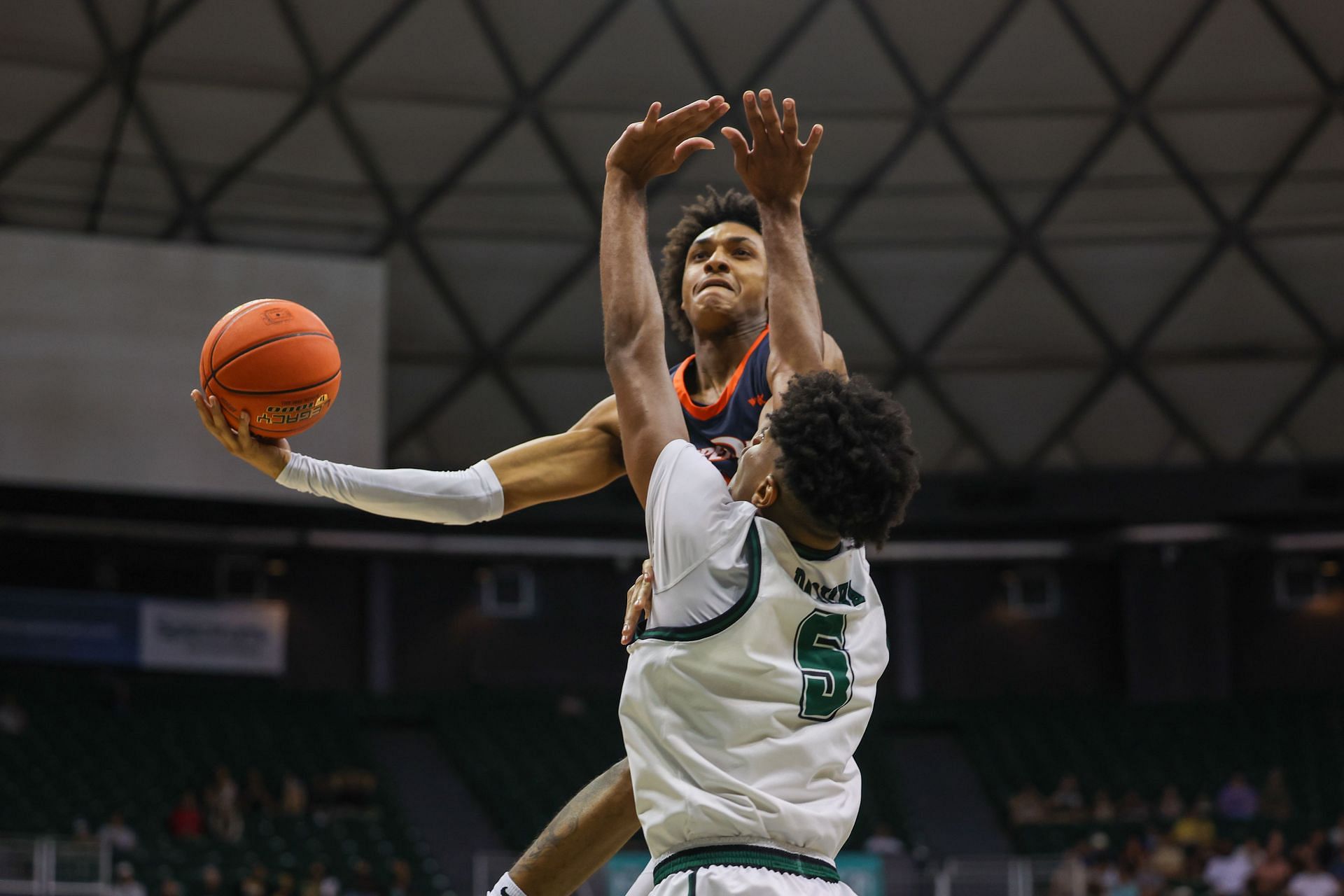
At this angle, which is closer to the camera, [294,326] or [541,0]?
[294,326]

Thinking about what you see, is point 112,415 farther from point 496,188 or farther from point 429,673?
point 429,673

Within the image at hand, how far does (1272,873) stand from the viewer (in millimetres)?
17156

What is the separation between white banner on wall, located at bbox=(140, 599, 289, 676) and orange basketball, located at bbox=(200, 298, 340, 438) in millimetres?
20007

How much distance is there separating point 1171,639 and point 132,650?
17104 mm

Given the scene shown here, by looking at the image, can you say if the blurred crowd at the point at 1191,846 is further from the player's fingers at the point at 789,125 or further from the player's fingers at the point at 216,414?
the player's fingers at the point at 216,414

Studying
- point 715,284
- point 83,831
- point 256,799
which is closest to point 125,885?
point 83,831

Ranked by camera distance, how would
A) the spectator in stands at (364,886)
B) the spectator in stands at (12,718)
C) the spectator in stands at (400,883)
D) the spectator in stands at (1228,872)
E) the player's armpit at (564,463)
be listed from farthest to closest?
the spectator in stands at (12,718) < the spectator in stands at (1228,872) < the spectator in stands at (400,883) < the spectator in stands at (364,886) < the player's armpit at (564,463)

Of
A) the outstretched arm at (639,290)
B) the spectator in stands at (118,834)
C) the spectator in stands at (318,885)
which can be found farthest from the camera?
the spectator in stands at (118,834)

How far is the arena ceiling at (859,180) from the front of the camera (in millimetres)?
22703

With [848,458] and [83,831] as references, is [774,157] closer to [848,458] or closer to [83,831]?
[848,458]

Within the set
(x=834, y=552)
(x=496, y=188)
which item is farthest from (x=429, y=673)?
(x=834, y=552)

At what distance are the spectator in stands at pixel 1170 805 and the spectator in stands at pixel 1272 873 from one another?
3767 mm

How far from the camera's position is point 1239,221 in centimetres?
2455

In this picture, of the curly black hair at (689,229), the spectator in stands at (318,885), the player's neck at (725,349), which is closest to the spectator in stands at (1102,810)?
the spectator in stands at (318,885)
